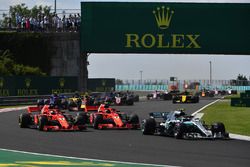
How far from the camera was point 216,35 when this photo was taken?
47.7m

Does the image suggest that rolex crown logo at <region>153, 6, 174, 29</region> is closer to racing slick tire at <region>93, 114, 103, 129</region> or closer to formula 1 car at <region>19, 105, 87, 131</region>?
racing slick tire at <region>93, 114, 103, 129</region>

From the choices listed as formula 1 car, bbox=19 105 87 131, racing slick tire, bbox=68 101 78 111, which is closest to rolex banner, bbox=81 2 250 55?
racing slick tire, bbox=68 101 78 111

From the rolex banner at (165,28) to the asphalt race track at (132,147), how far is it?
28.0 m

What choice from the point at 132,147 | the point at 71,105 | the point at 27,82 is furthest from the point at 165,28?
the point at 132,147

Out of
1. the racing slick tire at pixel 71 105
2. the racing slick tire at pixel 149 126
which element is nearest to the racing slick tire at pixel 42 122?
the racing slick tire at pixel 149 126

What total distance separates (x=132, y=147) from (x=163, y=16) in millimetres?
32762

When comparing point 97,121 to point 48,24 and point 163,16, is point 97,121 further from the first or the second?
point 48,24

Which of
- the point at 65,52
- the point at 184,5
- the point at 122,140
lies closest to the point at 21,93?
the point at 65,52

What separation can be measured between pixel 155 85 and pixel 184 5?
4771 cm

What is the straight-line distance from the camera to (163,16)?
47.1m

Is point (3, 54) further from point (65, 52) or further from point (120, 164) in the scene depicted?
point (120, 164)

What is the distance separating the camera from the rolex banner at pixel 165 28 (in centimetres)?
4712

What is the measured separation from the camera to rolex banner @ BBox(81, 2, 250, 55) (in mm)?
47125

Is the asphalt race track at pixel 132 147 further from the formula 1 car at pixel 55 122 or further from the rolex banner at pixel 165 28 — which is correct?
the rolex banner at pixel 165 28
